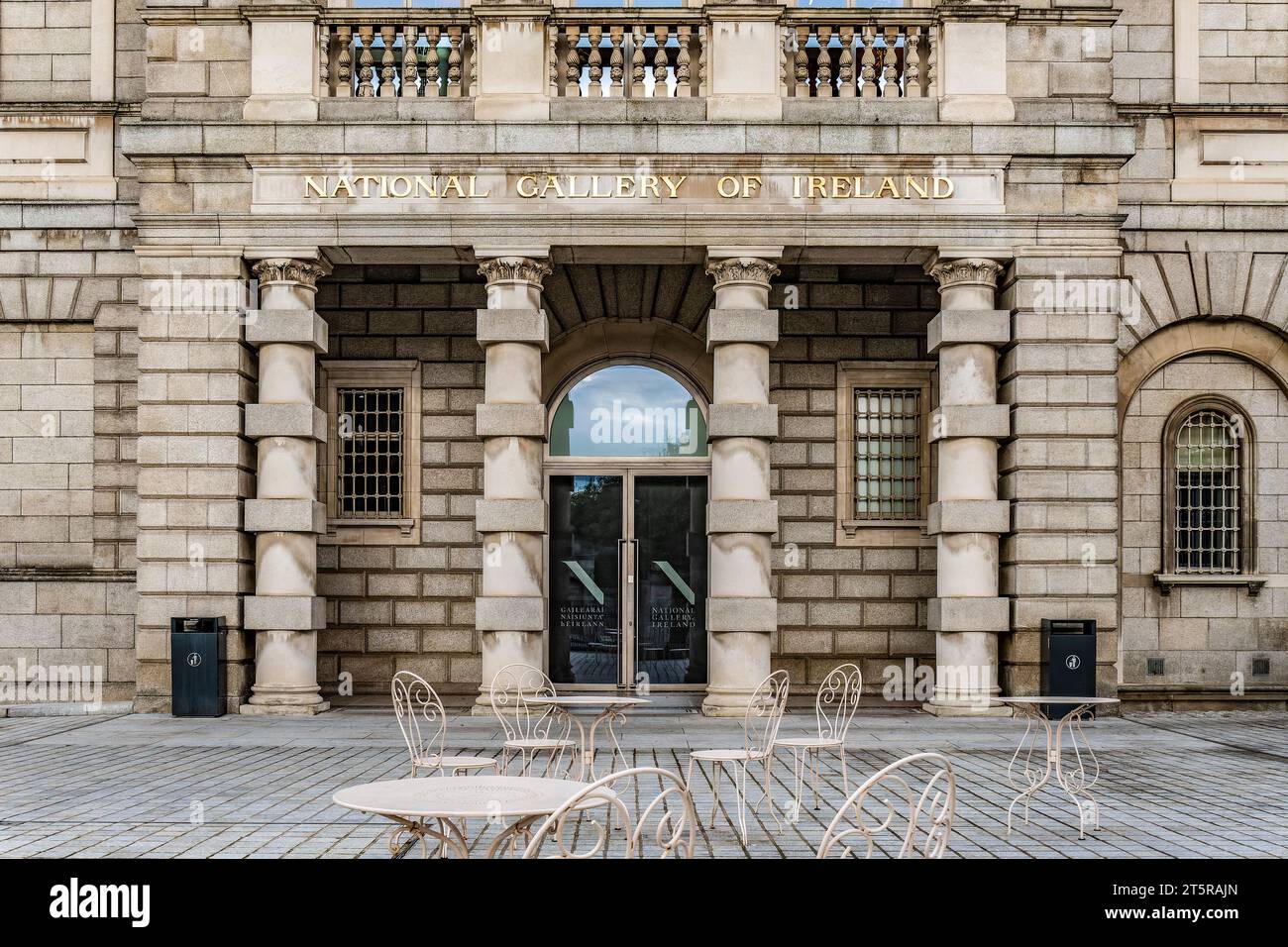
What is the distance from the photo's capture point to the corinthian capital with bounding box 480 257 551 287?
17.4 metres

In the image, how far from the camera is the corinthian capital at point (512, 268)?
57.1ft

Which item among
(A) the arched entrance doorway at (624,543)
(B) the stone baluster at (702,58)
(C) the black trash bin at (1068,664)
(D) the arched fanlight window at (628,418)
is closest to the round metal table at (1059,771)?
(C) the black trash bin at (1068,664)

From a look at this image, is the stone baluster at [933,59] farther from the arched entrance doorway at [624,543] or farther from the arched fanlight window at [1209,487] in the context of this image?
the arched fanlight window at [1209,487]

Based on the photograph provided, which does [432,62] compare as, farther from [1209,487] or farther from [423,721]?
[1209,487]

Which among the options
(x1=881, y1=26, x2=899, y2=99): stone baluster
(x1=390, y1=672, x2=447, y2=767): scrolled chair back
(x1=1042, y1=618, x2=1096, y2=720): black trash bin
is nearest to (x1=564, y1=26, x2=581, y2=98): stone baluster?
(x1=881, y1=26, x2=899, y2=99): stone baluster

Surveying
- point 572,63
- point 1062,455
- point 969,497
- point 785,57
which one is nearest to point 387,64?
point 572,63

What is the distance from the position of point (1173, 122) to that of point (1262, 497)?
18.1 feet

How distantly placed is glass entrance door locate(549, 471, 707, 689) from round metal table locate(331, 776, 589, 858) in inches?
496

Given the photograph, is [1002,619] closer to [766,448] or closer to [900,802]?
[766,448]

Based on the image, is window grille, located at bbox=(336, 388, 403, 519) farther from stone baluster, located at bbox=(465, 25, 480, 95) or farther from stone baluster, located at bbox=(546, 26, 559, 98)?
stone baluster, located at bbox=(546, 26, 559, 98)

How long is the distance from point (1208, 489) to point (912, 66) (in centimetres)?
745

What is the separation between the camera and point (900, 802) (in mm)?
10898
